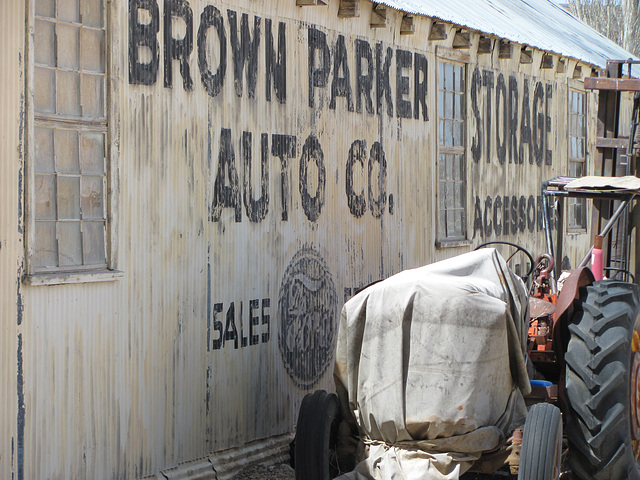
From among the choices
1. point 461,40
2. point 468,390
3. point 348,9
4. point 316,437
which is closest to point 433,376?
point 468,390

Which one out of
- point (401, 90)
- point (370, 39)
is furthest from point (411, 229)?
point (370, 39)

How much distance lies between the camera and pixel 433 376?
18.2 ft

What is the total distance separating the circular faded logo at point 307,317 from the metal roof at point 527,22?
300cm

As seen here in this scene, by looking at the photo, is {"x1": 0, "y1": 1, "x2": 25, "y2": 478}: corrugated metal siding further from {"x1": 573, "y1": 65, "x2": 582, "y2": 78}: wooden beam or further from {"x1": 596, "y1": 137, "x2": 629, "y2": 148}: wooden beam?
{"x1": 573, "y1": 65, "x2": 582, "y2": 78}: wooden beam

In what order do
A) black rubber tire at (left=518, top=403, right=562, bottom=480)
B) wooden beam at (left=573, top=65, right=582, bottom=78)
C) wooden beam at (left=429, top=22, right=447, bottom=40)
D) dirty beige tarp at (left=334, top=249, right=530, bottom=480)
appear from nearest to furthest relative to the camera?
1. black rubber tire at (left=518, top=403, right=562, bottom=480)
2. dirty beige tarp at (left=334, top=249, right=530, bottom=480)
3. wooden beam at (left=429, top=22, right=447, bottom=40)
4. wooden beam at (left=573, top=65, right=582, bottom=78)

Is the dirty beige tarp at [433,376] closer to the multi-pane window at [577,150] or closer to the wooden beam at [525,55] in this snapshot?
the wooden beam at [525,55]

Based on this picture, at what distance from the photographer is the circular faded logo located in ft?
27.0

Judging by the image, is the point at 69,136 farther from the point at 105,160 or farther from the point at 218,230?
the point at 218,230

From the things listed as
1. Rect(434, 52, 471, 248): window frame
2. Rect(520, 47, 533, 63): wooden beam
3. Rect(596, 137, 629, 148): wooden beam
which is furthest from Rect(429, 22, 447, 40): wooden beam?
Rect(520, 47, 533, 63): wooden beam

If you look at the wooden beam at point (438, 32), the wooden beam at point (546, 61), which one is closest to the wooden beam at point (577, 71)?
the wooden beam at point (546, 61)

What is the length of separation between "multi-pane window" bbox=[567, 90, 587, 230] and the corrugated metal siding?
10926 millimetres

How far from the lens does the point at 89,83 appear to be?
6.49m

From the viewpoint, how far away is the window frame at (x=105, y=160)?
5969 mm

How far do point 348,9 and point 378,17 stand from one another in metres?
0.59
